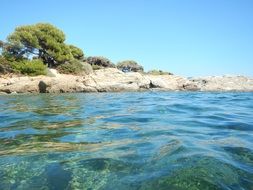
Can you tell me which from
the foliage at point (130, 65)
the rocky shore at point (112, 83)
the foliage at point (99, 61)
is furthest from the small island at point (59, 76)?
the foliage at point (130, 65)

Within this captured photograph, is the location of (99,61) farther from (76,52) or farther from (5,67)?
(5,67)

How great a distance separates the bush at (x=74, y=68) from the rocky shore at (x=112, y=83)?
244 centimetres

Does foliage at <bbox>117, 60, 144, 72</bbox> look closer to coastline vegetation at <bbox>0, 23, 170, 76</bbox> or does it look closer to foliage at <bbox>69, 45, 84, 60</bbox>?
foliage at <bbox>69, 45, 84, 60</bbox>

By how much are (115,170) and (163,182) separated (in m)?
0.59

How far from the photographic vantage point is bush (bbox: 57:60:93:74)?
28747mm

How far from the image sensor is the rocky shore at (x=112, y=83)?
20578 millimetres

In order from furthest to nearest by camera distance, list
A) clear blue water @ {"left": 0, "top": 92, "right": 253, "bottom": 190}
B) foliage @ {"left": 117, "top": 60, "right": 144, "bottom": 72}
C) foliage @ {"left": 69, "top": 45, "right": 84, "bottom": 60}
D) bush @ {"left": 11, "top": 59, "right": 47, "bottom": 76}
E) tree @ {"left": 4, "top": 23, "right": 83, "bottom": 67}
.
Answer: foliage @ {"left": 117, "top": 60, "right": 144, "bottom": 72} → foliage @ {"left": 69, "top": 45, "right": 84, "bottom": 60} → tree @ {"left": 4, "top": 23, "right": 83, "bottom": 67} → bush @ {"left": 11, "top": 59, "right": 47, "bottom": 76} → clear blue water @ {"left": 0, "top": 92, "right": 253, "bottom": 190}

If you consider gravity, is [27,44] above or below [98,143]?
above

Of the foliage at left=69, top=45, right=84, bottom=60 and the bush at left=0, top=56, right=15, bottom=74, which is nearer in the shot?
the bush at left=0, top=56, right=15, bottom=74

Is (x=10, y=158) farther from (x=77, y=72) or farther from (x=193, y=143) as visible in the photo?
(x=77, y=72)

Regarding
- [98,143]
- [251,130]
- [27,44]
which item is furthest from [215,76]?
[98,143]

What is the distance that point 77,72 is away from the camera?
28547 millimetres

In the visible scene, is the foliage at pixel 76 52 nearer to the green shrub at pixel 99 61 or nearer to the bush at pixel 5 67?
the green shrub at pixel 99 61

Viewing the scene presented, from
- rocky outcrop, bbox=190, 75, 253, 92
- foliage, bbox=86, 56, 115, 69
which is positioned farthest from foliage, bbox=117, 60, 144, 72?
rocky outcrop, bbox=190, 75, 253, 92
